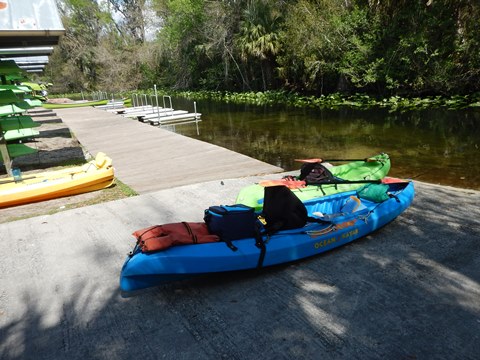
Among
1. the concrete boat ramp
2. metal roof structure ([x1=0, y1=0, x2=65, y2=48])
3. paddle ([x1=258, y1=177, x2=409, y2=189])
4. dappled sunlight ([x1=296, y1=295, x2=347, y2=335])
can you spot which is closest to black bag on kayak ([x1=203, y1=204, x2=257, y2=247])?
the concrete boat ramp

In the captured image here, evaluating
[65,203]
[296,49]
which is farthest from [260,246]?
[296,49]

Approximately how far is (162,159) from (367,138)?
7411 millimetres

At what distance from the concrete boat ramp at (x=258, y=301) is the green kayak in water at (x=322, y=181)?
922mm

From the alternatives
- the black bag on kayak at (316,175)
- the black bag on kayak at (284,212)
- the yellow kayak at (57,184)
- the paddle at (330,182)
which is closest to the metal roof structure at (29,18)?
the yellow kayak at (57,184)

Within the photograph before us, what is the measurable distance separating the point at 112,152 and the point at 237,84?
84.3 feet

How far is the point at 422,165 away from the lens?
9.73 meters

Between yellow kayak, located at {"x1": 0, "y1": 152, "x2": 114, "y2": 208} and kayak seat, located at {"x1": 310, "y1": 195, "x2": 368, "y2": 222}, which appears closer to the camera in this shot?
kayak seat, located at {"x1": 310, "y1": 195, "x2": 368, "y2": 222}

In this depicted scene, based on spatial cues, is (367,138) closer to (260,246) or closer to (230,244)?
(260,246)

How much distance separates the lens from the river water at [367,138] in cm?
964

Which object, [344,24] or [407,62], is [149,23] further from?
[407,62]

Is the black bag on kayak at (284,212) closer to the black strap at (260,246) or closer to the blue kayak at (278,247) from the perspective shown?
the blue kayak at (278,247)

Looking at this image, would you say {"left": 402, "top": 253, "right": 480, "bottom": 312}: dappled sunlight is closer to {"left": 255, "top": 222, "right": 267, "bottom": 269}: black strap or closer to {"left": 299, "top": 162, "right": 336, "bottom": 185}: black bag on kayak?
{"left": 255, "top": 222, "right": 267, "bottom": 269}: black strap

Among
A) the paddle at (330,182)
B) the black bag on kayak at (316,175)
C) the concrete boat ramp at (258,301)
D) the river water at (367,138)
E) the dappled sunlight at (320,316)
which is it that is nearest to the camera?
the concrete boat ramp at (258,301)

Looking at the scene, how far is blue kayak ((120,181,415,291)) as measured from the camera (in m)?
3.71
